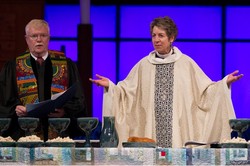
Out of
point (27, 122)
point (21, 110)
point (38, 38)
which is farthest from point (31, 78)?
point (27, 122)

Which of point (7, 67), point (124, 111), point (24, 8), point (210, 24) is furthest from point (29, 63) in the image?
point (210, 24)

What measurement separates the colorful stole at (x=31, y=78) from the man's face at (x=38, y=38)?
25cm

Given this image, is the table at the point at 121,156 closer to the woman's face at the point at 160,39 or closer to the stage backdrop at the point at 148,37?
the woman's face at the point at 160,39

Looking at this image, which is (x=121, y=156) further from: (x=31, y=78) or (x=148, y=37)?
(x=148, y=37)

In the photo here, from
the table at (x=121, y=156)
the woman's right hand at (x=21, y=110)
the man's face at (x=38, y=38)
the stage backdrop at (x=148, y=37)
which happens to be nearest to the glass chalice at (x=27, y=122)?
the table at (x=121, y=156)

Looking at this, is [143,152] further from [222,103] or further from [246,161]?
[222,103]

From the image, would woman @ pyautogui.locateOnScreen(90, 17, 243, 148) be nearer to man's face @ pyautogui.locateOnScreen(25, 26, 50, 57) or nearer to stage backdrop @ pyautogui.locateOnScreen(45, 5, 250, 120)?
man's face @ pyautogui.locateOnScreen(25, 26, 50, 57)

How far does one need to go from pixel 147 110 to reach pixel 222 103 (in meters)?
0.57

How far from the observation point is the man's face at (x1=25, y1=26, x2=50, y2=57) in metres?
6.82

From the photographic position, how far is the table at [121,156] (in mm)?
5695

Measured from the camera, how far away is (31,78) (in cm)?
717

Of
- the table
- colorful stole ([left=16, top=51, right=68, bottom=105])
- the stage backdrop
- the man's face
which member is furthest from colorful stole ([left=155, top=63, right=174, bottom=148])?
the stage backdrop

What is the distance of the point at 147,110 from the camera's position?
274 inches

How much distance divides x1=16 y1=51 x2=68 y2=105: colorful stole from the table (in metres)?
1.35
